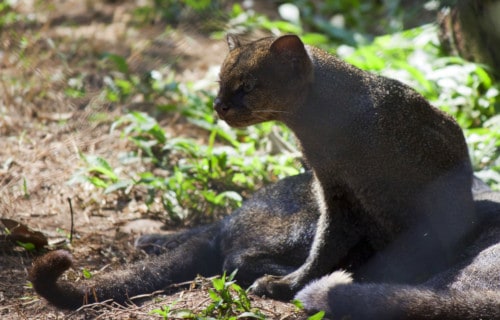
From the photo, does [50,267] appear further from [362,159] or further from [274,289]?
[362,159]

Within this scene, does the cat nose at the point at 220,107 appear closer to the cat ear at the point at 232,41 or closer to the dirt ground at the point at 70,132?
the cat ear at the point at 232,41

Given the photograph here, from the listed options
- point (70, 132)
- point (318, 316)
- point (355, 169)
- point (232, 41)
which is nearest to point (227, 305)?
point (318, 316)

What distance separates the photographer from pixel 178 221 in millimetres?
5512

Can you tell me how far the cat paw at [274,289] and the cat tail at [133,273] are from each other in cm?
42

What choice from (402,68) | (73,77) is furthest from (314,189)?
(73,77)

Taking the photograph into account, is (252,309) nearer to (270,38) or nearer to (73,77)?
(270,38)

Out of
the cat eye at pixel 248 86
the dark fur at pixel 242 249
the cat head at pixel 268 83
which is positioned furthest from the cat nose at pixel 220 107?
the dark fur at pixel 242 249

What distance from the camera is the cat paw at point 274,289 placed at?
4.28 meters

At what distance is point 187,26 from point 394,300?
591 centimetres

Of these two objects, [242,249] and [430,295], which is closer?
[430,295]

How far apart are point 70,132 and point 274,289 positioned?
10.2 feet

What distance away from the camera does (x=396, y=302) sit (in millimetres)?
3600

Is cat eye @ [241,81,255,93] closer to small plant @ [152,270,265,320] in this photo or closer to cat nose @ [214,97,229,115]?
cat nose @ [214,97,229,115]

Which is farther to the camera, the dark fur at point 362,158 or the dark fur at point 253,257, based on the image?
the dark fur at point 362,158
